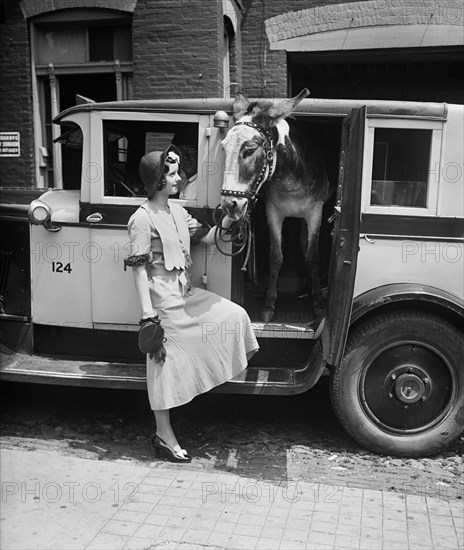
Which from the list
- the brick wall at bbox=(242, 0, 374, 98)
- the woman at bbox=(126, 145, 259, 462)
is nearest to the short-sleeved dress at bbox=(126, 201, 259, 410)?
the woman at bbox=(126, 145, 259, 462)

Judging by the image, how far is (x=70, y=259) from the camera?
4.95m

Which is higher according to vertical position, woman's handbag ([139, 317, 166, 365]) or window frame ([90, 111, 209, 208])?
window frame ([90, 111, 209, 208])

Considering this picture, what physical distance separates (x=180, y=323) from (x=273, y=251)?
1230 mm

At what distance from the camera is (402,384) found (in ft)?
15.1

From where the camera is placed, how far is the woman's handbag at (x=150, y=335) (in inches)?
166

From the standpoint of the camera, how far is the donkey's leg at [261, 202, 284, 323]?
5258mm

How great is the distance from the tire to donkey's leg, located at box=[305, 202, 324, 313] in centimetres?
80

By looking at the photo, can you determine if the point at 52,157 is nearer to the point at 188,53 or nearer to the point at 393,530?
the point at 188,53

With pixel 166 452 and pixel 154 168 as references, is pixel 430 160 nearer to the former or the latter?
pixel 154 168

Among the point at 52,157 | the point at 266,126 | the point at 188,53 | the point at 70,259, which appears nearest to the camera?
the point at 266,126

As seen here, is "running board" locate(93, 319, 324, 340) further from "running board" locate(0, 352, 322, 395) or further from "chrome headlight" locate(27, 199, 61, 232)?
"chrome headlight" locate(27, 199, 61, 232)

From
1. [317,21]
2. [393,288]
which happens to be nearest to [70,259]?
[393,288]

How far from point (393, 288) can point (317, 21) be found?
664 centimetres

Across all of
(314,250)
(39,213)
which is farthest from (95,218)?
(314,250)
